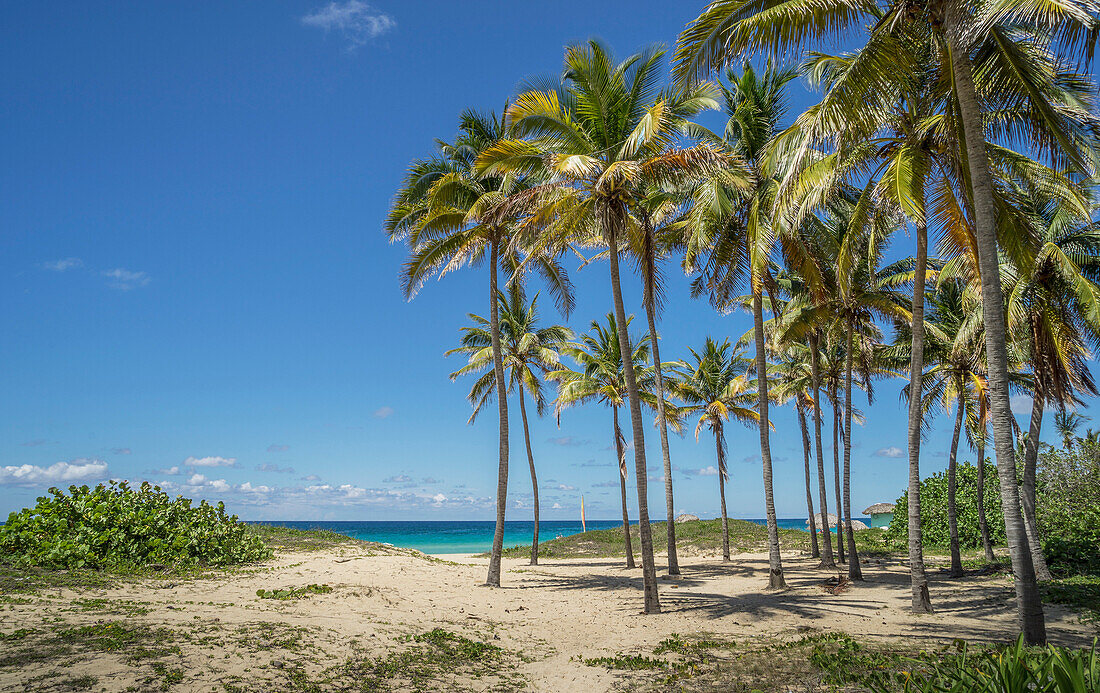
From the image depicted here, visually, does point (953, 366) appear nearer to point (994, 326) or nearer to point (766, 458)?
point (766, 458)

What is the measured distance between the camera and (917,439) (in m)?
11.5

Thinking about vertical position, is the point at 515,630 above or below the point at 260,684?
below

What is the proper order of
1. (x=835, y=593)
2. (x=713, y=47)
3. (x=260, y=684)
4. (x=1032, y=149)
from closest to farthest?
(x=260, y=684)
(x=713, y=47)
(x=1032, y=149)
(x=835, y=593)

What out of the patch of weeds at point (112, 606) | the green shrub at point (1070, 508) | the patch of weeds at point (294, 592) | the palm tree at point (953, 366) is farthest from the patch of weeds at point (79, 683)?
the green shrub at point (1070, 508)

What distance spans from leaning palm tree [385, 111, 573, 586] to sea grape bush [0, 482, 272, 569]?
21.8 feet

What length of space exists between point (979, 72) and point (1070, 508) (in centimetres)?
1566

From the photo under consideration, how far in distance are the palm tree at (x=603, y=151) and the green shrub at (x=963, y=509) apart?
18448 millimetres

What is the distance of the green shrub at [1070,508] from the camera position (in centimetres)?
1575

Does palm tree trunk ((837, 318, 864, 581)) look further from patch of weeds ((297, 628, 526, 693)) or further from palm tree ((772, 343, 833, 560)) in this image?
patch of weeds ((297, 628, 526, 693))

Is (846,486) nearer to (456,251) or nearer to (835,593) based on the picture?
(835,593)

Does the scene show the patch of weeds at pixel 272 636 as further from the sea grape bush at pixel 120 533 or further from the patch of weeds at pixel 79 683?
the sea grape bush at pixel 120 533

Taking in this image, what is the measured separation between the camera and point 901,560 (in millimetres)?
21625

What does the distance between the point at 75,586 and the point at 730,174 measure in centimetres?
1357

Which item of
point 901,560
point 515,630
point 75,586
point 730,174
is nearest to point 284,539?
point 75,586
